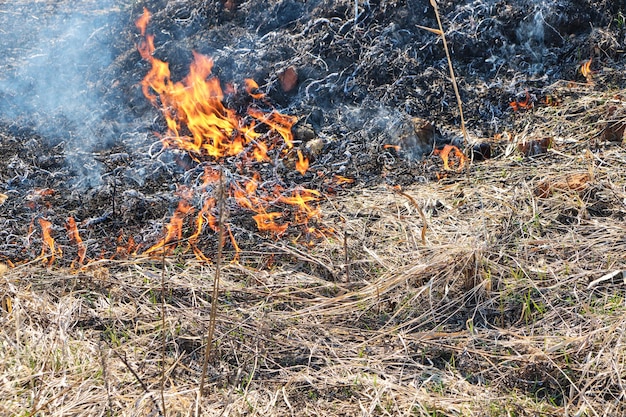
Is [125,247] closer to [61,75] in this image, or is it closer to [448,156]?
[448,156]

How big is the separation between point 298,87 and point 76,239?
6.59 ft

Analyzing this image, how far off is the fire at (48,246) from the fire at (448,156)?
2434 millimetres

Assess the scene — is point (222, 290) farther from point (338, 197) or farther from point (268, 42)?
point (268, 42)

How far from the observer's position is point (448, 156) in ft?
15.1

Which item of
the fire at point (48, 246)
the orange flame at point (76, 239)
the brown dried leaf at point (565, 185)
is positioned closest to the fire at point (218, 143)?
the orange flame at point (76, 239)

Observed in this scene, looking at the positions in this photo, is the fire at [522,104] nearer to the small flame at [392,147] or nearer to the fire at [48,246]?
the small flame at [392,147]

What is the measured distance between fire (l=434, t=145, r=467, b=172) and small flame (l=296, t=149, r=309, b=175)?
87 centimetres

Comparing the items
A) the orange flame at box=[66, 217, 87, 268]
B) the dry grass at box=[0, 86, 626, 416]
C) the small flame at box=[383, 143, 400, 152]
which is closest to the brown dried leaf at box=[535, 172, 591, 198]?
the dry grass at box=[0, 86, 626, 416]

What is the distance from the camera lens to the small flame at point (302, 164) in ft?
15.1

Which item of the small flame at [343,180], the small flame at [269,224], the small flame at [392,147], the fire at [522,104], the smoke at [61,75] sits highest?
the smoke at [61,75]

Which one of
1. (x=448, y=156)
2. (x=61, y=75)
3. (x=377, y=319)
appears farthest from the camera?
(x=61, y=75)

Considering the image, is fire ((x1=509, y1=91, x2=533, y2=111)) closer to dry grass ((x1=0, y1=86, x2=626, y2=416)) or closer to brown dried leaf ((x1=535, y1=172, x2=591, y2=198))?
dry grass ((x1=0, y1=86, x2=626, y2=416))

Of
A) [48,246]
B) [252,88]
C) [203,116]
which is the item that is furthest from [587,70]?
[48,246]

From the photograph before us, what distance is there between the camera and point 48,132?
5207 millimetres
